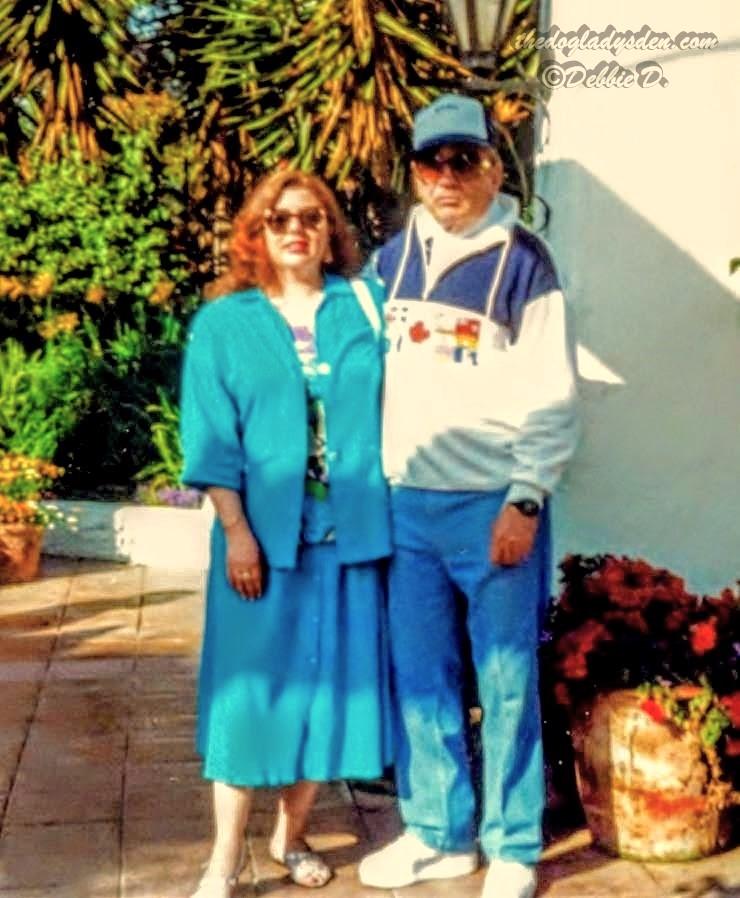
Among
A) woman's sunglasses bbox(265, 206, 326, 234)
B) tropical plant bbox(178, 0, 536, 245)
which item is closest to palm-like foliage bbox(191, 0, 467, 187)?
tropical plant bbox(178, 0, 536, 245)

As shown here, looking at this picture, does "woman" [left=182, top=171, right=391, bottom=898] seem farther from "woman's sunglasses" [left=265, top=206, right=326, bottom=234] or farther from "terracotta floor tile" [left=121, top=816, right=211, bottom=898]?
"terracotta floor tile" [left=121, top=816, right=211, bottom=898]

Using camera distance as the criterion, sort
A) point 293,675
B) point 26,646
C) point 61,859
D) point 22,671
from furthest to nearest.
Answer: point 26,646
point 22,671
point 61,859
point 293,675

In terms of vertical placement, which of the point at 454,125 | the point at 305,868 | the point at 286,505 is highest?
the point at 454,125

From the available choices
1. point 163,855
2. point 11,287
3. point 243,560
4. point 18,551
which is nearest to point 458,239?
point 243,560

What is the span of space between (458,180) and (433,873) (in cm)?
173

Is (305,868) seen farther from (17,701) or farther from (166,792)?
(17,701)

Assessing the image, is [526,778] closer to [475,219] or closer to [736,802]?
[736,802]

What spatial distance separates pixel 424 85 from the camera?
7.11 m

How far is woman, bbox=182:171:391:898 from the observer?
3680 millimetres

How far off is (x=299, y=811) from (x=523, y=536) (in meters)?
0.95

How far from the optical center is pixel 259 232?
3771 millimetres

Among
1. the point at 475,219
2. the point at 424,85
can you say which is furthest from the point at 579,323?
the point at 424,85

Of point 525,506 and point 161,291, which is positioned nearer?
point 525,506

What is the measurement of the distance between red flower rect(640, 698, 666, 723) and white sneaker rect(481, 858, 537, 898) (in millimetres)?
489
